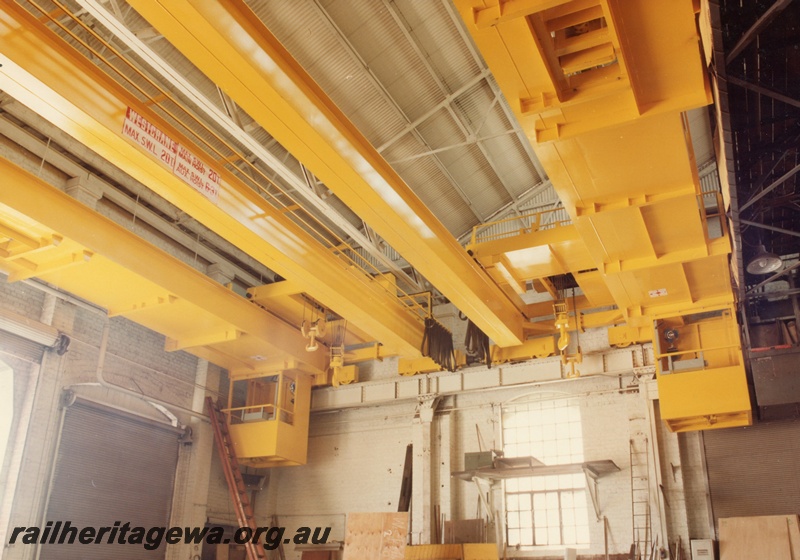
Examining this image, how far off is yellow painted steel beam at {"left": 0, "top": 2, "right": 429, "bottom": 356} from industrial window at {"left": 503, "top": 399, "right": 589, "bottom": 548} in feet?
15.2

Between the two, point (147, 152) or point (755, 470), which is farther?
point (755, 470)

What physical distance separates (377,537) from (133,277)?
19.5 ft

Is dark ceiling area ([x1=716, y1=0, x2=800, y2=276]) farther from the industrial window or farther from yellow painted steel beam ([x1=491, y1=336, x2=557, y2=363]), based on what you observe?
the industrial window

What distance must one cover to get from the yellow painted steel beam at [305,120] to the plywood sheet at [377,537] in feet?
12.9

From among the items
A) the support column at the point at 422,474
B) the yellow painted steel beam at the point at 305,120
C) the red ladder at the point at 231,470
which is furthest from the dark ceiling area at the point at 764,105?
the red ladder at the point at 231,470

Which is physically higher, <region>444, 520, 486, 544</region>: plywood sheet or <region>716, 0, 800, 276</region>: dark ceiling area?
<region>716, 0, 800, 276</region>: dark ceiling area

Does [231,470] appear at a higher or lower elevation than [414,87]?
lower

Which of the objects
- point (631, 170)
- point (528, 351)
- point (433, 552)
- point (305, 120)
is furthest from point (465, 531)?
point (305, 120)

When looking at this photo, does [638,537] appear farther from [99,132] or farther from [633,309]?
[99,132]

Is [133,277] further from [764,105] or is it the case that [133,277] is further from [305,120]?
[764,105]

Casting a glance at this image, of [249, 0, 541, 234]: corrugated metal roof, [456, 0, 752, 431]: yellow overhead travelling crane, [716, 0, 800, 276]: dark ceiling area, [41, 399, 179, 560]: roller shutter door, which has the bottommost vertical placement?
[41, 399, 179, 560]: roller shutter door

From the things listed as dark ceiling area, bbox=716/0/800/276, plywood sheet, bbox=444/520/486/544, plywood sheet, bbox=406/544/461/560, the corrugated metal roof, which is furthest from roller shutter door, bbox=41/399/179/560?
dark ceiling area, bbox=716/0/800/276

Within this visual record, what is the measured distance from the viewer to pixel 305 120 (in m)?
7.73

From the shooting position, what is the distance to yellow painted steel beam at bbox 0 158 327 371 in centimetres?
959
